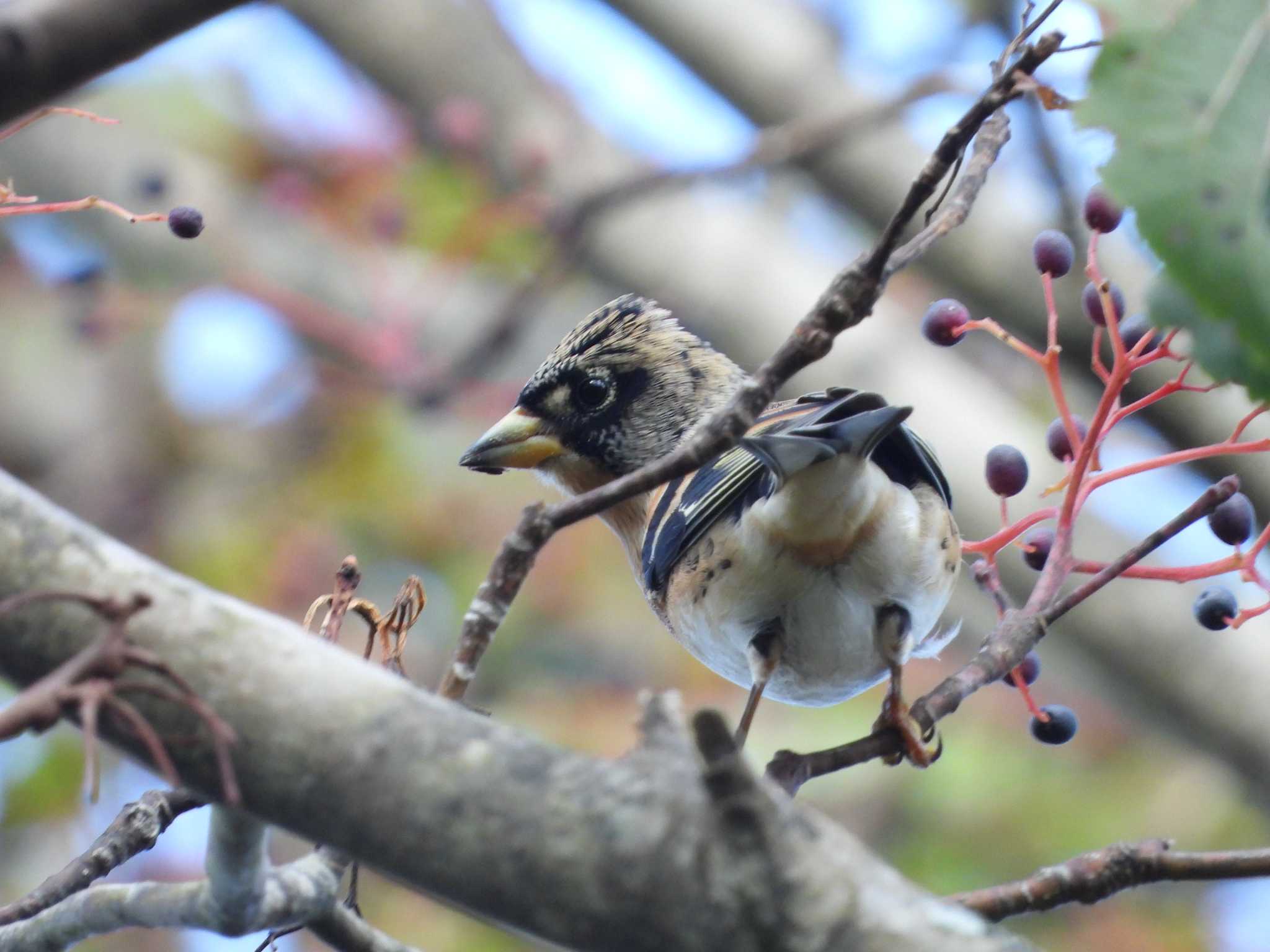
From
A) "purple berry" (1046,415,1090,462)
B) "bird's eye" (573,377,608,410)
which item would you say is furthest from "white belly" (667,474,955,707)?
"bird's eye" (573,377,608,410)

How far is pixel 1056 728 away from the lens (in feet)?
6.18

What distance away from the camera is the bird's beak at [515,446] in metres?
2.94

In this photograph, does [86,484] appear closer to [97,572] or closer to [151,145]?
[151,145]

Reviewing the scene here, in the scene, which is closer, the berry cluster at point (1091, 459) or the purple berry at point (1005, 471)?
the berry cluster at point (1091, 459)

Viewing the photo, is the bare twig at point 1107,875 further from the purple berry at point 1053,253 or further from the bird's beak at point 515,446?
the bird's beak at point 515,446

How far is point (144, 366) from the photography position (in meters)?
6.39

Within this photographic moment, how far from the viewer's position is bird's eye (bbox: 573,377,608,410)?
3033 millimetres

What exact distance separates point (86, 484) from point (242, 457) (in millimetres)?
633

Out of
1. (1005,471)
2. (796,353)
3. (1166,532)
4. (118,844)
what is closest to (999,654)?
(1166,532)

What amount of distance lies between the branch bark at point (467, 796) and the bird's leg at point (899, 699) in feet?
2.79

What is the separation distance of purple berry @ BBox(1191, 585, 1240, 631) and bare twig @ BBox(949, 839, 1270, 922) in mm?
336

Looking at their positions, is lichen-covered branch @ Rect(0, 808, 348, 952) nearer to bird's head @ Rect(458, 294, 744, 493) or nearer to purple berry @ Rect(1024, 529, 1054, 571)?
purple berry @ Rect(1024, 529, 1054, 571)

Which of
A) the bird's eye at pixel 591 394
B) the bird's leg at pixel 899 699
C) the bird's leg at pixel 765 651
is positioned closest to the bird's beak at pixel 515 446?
the bird's eye at pixel 591 394

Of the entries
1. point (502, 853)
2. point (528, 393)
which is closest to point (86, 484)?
point (528, 393)
